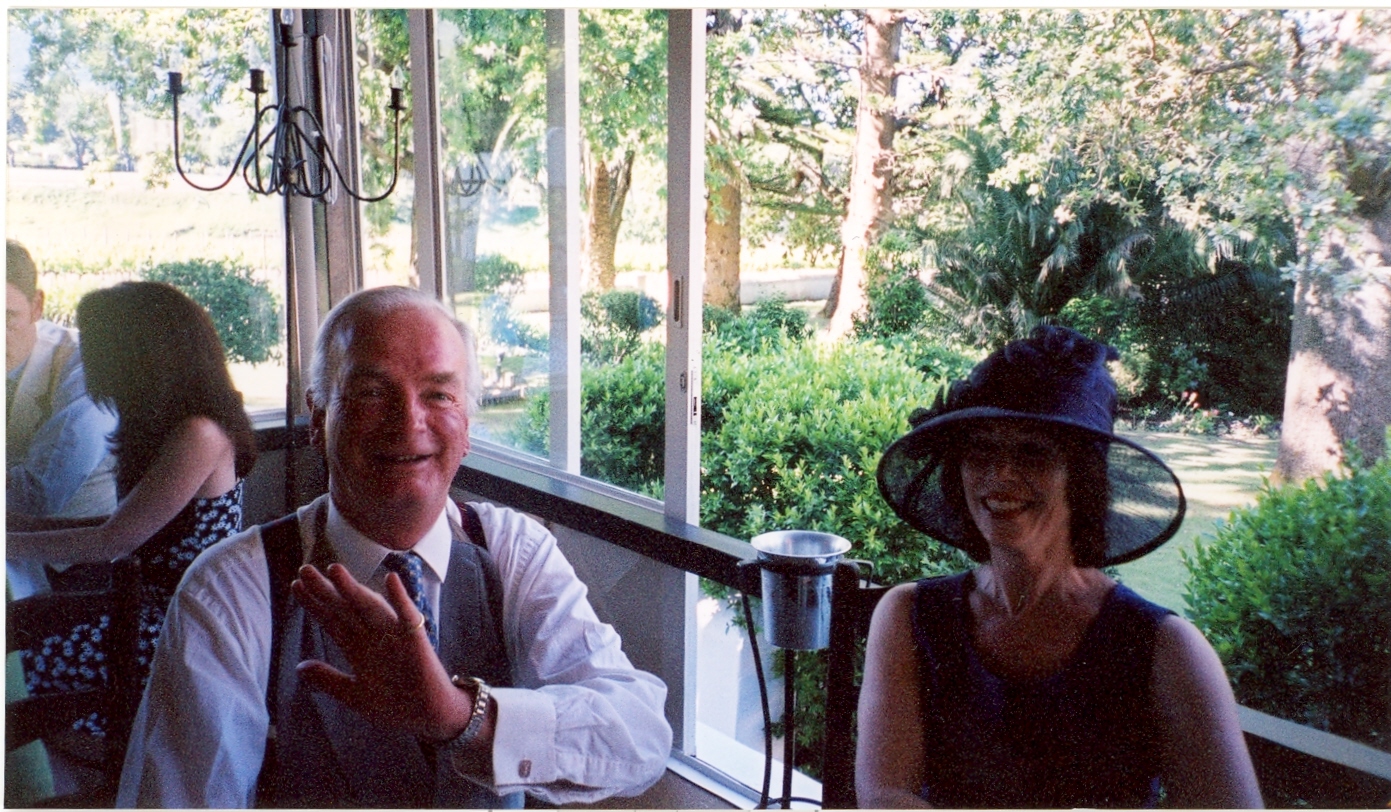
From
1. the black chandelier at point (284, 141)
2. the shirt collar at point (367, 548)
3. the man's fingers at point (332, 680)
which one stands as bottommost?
the man's fingers at point (332, 680)

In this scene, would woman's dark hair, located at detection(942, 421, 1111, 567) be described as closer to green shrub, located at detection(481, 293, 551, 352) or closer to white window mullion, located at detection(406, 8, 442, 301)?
green shrub, located at detection(481, 293, 551, 352)

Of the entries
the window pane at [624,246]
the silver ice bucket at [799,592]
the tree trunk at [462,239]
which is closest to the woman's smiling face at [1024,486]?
the silver ice bucket at [799,592]

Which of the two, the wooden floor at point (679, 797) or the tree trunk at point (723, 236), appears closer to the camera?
the wooden floor at point (679, 797)

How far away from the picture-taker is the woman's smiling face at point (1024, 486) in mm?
1264

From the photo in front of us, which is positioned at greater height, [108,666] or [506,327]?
Result: [506,327]

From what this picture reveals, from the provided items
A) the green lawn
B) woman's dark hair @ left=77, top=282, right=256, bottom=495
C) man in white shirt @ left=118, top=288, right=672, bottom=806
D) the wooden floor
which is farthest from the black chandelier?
the green lawn

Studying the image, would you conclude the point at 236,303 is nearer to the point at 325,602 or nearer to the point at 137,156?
the point at 137,156

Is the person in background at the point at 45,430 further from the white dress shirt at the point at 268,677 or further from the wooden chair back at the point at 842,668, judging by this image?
the wooden chair back at the point at 842,668

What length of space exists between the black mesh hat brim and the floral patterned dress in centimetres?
143

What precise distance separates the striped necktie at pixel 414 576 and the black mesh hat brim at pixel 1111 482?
2.11 feet

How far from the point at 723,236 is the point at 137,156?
2.25 meters

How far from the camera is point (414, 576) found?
1.34m

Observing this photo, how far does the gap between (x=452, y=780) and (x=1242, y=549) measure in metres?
1.48

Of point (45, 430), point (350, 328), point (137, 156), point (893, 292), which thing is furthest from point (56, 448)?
point (893, 292)
